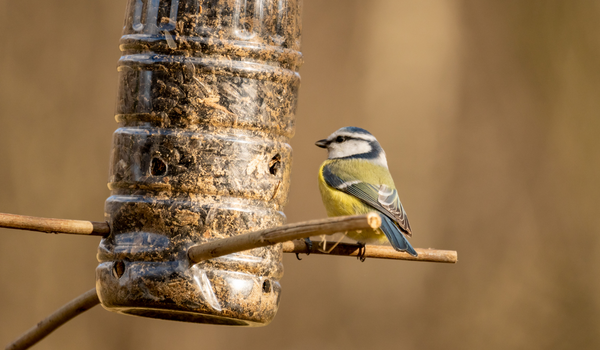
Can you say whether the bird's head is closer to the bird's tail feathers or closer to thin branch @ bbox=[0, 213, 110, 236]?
the bird's tail feathers

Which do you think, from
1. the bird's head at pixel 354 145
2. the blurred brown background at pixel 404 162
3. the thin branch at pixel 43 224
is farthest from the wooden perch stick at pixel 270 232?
the blurred brown background at pixel 404 162

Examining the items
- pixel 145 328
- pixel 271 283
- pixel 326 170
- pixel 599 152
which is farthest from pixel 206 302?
pixel 599 152

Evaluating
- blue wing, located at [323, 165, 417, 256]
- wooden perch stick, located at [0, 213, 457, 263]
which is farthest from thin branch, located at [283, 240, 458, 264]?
blue wing, located at [323, 165, 417, 256]

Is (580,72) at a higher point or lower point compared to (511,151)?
higher

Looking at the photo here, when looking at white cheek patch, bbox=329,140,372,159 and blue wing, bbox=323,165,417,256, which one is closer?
blue wing, bbox=323,165,417,256

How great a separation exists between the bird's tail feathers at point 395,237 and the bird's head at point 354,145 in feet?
1.89

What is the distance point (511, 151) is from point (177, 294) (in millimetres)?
4032

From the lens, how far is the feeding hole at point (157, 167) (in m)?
2.64

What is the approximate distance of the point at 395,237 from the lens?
3.40 meters

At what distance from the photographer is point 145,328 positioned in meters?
5.05

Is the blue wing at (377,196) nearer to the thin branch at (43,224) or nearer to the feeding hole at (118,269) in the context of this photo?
the feeding hole at (118,269)

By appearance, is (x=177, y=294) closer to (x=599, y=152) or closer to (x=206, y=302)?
(x=206, y=302)

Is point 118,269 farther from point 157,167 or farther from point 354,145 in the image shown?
point 354,145

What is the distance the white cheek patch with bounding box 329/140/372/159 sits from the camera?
Result: 4.16 m
